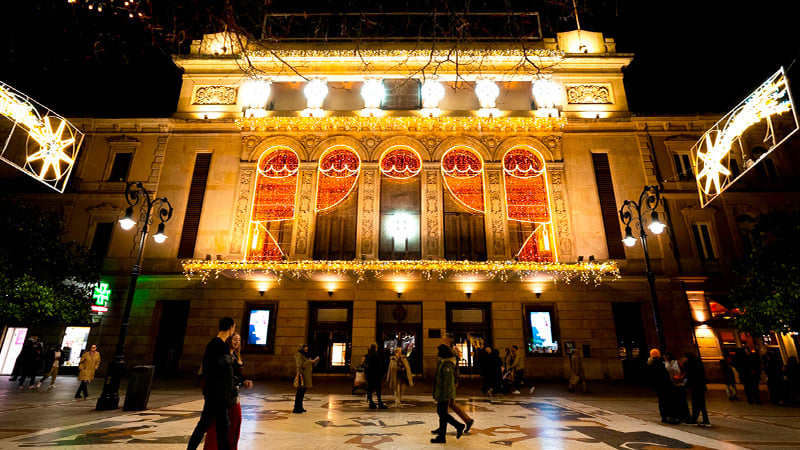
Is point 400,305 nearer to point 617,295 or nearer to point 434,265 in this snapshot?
point 434,265

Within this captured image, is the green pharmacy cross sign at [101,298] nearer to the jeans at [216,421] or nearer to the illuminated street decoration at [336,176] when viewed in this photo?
the illuminated street decoration at [336,176]

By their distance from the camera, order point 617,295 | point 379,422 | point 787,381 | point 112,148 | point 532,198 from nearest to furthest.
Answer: point 379,422 → point 787,381 → point 617,295 → point 532,198 → point 112,148

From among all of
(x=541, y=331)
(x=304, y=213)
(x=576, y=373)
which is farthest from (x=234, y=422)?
(x=541, y=331)

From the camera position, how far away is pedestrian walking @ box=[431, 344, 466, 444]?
6.42m

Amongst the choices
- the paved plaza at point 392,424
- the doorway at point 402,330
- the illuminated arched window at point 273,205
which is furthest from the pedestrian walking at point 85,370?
the doorway at point 402,330

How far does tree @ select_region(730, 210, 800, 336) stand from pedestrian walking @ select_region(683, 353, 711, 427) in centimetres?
783

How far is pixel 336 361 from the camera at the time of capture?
18.1 meters

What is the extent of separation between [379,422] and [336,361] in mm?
10457

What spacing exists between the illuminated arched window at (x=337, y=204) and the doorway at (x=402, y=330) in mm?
3625

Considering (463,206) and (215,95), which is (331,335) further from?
(215,95)

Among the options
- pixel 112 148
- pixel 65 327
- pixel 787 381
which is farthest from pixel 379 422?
pixel 112 148

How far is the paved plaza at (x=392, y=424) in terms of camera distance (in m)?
6.33

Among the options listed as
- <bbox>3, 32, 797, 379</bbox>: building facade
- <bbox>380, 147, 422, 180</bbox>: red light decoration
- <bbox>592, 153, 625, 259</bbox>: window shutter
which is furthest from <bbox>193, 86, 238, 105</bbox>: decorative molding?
<bbox>592, 153, 625, 259</bbox>: window shutter

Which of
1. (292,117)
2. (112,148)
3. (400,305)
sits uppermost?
(292,117)
